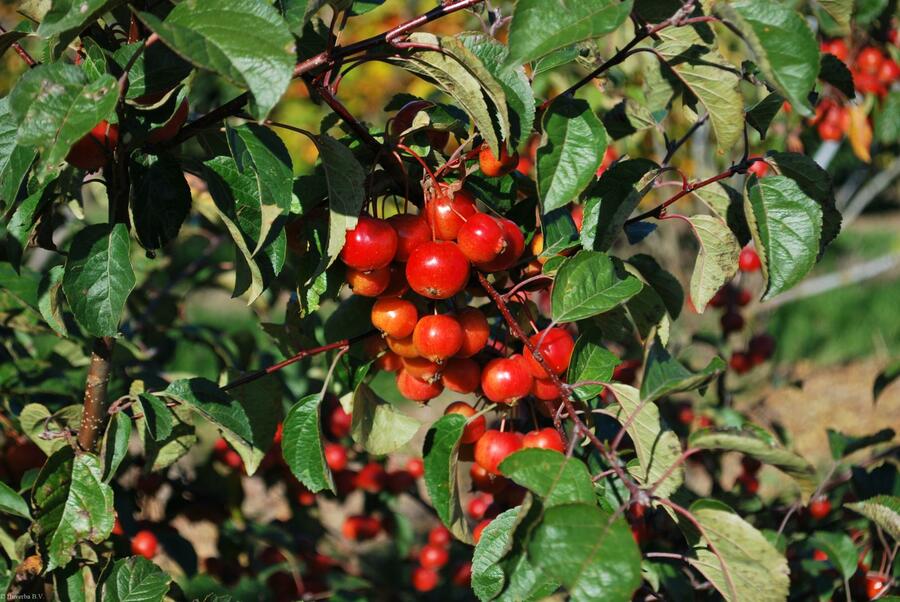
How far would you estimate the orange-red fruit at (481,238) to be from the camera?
106cm

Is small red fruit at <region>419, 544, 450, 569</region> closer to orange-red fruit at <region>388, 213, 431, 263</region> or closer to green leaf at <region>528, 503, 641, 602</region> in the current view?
orange-red fruit at <region>388, 213, 431, 263</region>

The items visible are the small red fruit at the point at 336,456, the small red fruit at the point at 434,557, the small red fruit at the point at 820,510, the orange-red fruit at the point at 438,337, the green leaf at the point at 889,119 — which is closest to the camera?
the orange-red fruit at the point at 438,337

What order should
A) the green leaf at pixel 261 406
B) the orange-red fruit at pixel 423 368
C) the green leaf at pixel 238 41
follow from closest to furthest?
the green leaf at pixel 238 41, the orange-red fruit at pixel 423 368, the green leaf at pixel 261 406

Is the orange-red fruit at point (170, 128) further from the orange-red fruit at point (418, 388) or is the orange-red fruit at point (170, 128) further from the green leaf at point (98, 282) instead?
the orange-red fruit at point (418, 388)

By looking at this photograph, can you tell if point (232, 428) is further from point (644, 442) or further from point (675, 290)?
point (675, 290)

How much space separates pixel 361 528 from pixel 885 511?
1.66 meters

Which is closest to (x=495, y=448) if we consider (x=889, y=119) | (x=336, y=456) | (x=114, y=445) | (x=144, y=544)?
(x=114, y=445)

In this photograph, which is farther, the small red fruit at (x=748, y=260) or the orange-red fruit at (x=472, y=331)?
the small red fruit at (x=748, y=260)

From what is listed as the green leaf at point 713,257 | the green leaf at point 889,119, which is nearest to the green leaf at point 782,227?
the green leaf at point 713,257

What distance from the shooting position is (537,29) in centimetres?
88

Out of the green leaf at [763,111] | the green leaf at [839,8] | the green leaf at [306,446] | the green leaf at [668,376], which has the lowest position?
the green leaf at [306,446]

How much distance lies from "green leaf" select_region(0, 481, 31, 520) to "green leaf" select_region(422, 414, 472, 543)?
1.84 ft

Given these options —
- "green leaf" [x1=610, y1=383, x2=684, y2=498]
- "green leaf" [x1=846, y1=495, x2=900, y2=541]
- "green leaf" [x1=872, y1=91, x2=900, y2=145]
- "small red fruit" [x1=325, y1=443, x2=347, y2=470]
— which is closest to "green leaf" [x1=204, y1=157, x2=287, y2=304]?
"green leaf" [x1=610, y1=383, x2=684, y2=498]

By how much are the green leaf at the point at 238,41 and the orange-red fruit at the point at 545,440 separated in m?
0.57
